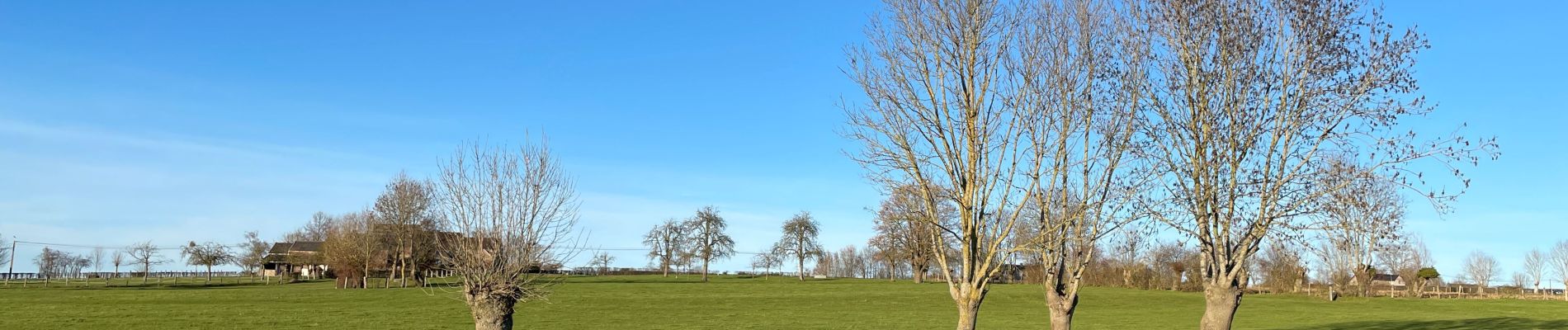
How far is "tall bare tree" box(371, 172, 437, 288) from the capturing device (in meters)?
68.4

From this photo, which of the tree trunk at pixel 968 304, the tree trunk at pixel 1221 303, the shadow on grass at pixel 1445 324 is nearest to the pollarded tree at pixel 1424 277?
the shadow on grass at pixel 1445 324

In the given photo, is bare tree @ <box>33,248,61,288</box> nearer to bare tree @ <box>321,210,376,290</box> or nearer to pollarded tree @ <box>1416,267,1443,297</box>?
bare tree @ <box>321,210,376,290</box>

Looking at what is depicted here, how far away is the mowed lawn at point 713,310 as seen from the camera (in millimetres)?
35750

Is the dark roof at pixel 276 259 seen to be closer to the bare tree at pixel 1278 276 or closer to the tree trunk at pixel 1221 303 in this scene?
the bare tree at pixel 1278 276

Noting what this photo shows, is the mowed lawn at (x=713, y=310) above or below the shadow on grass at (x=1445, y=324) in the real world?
below

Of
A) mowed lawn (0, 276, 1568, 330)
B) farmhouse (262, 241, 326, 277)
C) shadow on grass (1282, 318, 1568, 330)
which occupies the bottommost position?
mowed lawn (0, 276, 1568, 330)

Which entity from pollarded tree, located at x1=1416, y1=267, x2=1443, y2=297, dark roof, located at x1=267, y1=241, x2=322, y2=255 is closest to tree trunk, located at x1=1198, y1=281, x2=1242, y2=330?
pollarded tree, located at x1=1416, y1=267, x2=1443, y2=297

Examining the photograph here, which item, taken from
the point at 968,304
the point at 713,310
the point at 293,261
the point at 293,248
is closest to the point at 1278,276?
the point at 713,310

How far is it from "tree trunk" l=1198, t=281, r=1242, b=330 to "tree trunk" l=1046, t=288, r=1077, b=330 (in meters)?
2.40

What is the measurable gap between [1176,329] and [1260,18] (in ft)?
70.3

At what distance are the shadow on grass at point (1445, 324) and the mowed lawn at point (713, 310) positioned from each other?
0.07m

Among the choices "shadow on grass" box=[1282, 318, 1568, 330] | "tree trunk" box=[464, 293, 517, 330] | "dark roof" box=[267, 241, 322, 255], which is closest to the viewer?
"tree trunk" box=[464, 293, 517, 330]

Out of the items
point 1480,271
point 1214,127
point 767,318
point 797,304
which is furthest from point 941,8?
point 1480,271

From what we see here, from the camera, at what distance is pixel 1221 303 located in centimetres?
1758
